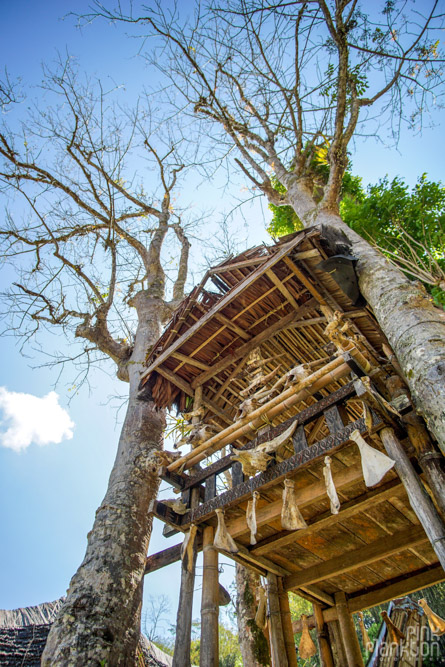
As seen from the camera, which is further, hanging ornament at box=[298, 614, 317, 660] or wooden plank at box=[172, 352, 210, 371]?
wooden plank at box=[172, 352, 210, 371]

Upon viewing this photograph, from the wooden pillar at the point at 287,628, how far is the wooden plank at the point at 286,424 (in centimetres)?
171

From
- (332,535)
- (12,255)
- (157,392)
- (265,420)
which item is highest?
(12,255)

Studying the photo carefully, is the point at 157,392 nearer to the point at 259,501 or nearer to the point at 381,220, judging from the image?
the point at 259,501

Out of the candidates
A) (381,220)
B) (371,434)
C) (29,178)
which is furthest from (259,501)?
(29,178)

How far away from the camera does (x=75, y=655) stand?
368 cm

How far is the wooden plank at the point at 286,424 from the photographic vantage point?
3812mm

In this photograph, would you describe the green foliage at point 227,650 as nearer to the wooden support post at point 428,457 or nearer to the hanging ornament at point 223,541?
the hanging ornament at point 223,541

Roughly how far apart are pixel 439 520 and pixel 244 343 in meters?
4.29

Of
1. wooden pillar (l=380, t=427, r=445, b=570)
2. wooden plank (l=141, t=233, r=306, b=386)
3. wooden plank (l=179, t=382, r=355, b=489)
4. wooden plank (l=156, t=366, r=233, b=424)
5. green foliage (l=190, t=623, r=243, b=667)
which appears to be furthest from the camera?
green foliage (l=190, t=623, r=243, b=667)

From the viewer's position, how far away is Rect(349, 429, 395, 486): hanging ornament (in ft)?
9.57

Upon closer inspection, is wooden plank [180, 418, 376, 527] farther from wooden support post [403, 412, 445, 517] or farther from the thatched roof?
the thatched roof

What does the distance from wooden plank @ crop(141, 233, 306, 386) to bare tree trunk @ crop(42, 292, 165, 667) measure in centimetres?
106

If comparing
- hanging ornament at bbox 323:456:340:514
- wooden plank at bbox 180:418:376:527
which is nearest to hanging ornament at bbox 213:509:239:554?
wooden plank at bbox 180:418:376:527

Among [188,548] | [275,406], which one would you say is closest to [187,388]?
[275,406]
